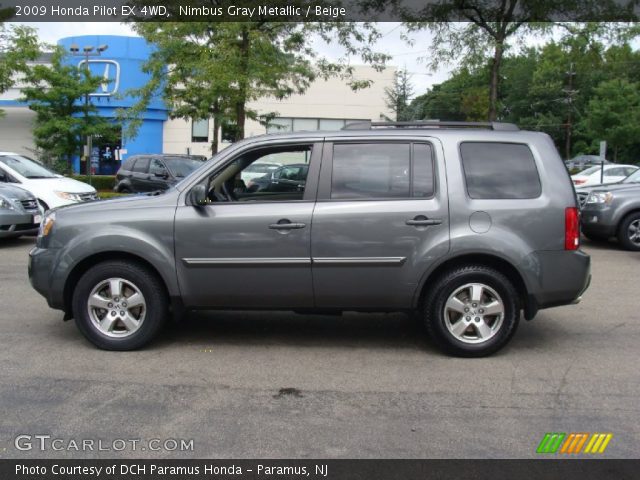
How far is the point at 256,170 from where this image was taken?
5.73 meters

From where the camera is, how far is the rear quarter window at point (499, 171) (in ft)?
17.2

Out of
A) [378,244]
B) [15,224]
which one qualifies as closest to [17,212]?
[15,224]

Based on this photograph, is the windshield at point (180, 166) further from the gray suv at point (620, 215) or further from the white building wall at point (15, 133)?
the white building wall at point (15, 133)

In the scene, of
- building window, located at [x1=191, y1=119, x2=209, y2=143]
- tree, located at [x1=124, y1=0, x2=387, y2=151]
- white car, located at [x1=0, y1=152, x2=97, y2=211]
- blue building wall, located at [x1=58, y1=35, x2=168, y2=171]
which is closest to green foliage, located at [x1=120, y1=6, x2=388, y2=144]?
tree, located at [x1=124, y1=0, x2=387, y2=151]

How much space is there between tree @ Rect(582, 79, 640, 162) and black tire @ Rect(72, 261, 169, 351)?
154ft

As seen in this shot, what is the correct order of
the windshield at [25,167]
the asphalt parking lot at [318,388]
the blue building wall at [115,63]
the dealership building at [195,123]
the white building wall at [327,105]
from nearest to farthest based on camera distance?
1. the asphalt parking lot at [318,388]
2. the windshield at [25,167]
3. the blue building wall at [115,63]
4. the dealership building at [195,123]
5. the white building wall at [327,105]

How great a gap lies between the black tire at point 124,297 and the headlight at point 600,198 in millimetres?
8949

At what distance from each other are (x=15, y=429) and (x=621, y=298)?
22.1 feet

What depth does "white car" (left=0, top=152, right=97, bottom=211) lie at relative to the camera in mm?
12648

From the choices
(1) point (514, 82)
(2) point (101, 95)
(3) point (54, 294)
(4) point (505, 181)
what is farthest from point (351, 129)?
(1) point (514, 82)

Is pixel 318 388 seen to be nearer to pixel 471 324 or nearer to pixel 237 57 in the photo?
pixel 471 324

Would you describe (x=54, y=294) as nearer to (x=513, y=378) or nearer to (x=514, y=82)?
(x=513, y=378)

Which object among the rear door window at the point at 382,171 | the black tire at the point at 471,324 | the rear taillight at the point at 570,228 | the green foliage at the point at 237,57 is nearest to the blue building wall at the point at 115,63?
the green foliage at the point at 237,57

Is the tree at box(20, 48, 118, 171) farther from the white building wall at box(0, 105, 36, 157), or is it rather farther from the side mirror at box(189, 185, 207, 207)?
the side mirror at box(189, 185, 207, 207)
